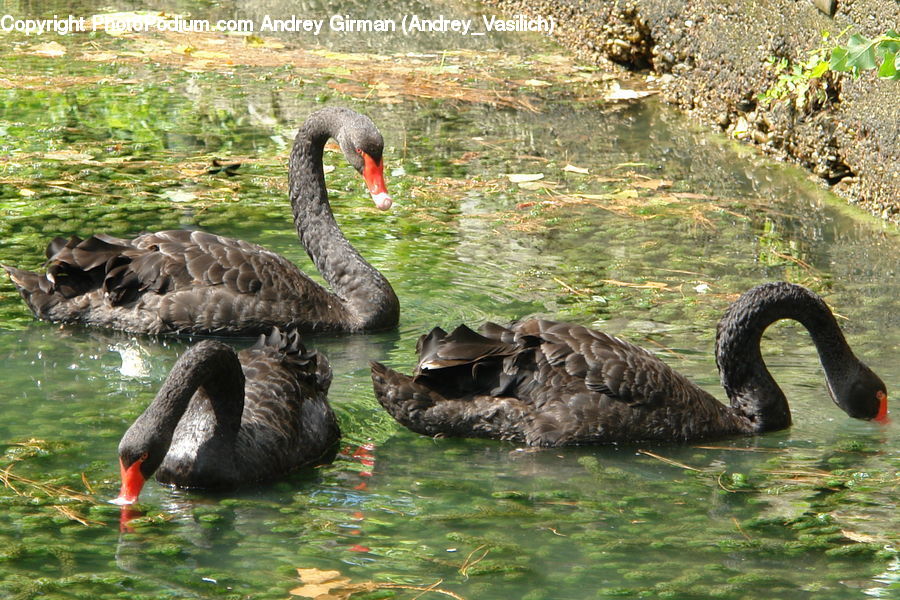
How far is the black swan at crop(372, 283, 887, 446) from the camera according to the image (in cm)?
478

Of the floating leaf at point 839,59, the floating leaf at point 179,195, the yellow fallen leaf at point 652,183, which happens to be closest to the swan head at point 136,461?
the floating leaf at point 839,59

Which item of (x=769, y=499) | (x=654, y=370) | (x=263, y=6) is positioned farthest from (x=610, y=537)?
(x=263, y=6)

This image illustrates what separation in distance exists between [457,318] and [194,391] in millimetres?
2160

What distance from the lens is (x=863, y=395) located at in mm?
4918

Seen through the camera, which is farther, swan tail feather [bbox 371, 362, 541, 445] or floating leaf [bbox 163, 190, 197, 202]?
floating leaf [bbox 163, 190, 197, 202]

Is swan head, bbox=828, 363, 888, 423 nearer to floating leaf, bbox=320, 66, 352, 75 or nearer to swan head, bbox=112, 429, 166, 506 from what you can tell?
swan head, bbox=112, 429, 166, 506

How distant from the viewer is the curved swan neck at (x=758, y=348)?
491 cm

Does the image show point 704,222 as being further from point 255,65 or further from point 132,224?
point 255,65

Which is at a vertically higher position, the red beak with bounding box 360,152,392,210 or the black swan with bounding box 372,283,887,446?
the red beak with bounding box 360,152,392,210

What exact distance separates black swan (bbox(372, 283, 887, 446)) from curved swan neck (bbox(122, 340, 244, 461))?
29.6 inches

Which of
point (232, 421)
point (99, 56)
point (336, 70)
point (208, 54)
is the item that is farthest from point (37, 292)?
point (208, 54)

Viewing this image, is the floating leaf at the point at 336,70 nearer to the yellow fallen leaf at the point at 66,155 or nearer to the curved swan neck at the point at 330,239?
the yellow fallen leaf at the point at 66,155

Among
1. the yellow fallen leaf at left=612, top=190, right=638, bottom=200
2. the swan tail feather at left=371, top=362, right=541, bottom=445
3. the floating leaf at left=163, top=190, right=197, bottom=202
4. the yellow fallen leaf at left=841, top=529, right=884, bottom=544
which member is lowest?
the yellow fallen leaf at left=841, top=529, right=884, bottom=544

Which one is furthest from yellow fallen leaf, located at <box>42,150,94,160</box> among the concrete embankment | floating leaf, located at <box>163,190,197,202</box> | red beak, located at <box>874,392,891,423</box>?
red beak, located at <box>874,392,891,423</box>
